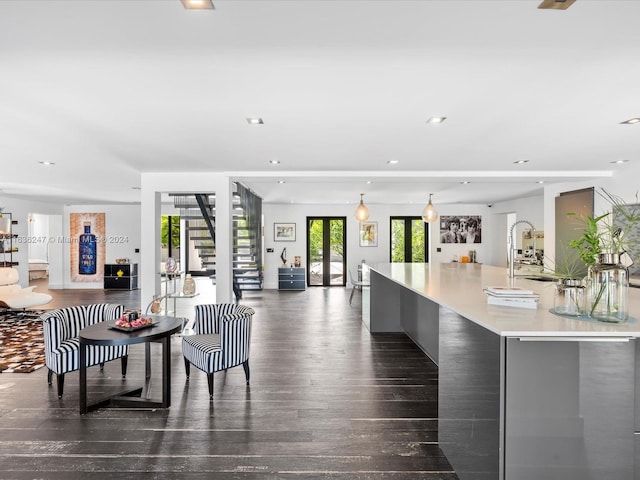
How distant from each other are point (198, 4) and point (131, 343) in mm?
2489

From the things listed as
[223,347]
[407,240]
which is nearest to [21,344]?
[223,347]

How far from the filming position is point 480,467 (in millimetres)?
2045

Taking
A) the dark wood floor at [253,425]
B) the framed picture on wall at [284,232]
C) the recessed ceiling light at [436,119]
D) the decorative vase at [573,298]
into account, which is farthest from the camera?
the framed picture on wall at [284,232]

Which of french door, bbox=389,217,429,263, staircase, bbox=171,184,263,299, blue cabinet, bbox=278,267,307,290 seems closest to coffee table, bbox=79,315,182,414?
staircase, bbox=171,184,263,299

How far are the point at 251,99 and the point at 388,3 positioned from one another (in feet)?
4.87

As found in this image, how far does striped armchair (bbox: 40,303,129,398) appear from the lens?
11.6ft

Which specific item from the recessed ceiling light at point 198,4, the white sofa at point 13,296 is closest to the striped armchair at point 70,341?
the recessed ceiling light at point 198,4

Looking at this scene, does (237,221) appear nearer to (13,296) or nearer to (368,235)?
(13,296)

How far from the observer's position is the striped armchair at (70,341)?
353 centimetres

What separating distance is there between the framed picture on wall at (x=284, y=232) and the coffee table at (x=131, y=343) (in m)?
7.82

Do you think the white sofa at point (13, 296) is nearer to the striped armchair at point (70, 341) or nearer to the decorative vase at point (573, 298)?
the striped armchair at point (70, 341)

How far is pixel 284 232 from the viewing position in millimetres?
11328

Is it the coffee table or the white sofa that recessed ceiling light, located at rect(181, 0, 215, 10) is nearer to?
the coffee table

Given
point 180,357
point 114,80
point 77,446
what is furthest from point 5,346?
point 114,80
